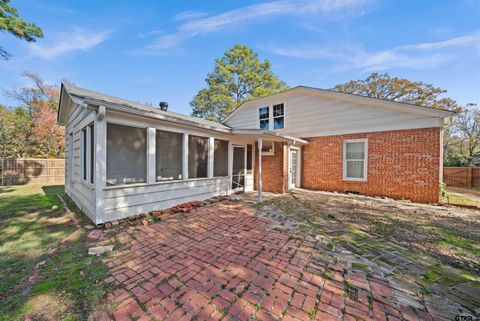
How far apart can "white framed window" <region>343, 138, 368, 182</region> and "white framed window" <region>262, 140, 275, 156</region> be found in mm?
3267

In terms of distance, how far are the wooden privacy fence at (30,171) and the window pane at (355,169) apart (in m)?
18.1

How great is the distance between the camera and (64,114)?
7742mm

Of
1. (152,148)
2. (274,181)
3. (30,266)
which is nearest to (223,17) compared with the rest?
(152,148)

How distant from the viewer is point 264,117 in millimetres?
10695

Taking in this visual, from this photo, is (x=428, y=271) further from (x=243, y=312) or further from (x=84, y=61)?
(x=84, y=61)

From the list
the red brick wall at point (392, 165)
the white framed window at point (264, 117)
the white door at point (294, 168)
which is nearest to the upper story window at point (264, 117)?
the white framed window at point (264, 117)

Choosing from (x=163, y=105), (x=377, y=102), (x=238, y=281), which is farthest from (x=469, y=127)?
(x=238, y=281)

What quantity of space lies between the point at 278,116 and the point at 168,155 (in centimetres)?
684

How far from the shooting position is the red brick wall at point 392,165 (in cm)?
655

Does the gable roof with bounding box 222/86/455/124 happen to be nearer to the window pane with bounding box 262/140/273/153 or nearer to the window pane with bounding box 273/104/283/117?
the window pane with bounding box 273/104/283/117

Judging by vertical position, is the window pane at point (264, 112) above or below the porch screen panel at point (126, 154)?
above

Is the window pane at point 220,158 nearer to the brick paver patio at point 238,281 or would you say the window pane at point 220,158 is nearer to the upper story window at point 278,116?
the brick paver patio at point 238,281

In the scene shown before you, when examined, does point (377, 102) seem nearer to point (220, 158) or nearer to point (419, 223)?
point (419, 223)

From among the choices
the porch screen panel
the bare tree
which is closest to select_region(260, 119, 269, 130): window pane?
the porch screen panel
